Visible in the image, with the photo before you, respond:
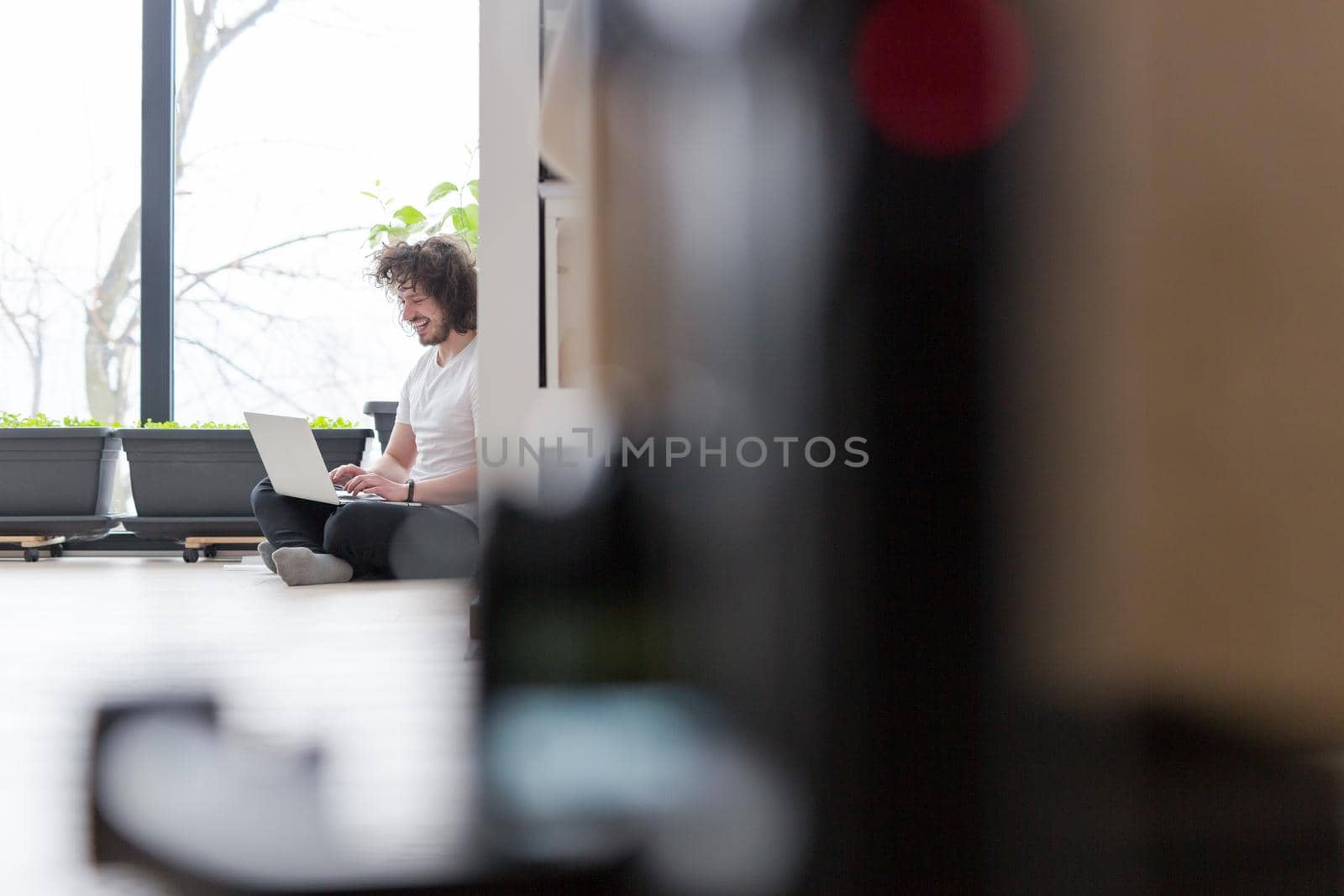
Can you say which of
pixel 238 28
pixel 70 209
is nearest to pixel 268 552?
pixel 70 209

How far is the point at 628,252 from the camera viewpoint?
202mm

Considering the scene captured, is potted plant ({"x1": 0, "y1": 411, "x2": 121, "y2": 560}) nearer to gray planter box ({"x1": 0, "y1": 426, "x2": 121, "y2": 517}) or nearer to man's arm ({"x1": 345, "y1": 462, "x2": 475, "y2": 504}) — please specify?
gray planter box ({"x1": 0, "y1": 426, "x2": 121, "y2": 517})

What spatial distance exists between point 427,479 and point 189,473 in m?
0.82

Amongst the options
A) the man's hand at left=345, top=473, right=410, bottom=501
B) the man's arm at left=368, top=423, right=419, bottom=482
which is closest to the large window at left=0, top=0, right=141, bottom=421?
the man's arm at left=368, top=423, right=419, bottom=482

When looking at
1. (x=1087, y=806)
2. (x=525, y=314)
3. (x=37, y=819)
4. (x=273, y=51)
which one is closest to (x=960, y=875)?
(x=1087, y=806)

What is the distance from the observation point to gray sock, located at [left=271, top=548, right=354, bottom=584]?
1641 millimetres

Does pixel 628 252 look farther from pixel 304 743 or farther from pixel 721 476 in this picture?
pixel 304 743

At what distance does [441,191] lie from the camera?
7.91 feet

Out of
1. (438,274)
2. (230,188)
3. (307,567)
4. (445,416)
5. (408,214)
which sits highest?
(230,188)

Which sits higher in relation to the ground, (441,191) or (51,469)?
(441,191)

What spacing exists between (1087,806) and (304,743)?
1.29 feet

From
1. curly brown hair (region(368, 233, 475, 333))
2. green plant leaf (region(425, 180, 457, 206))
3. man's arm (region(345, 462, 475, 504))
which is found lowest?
man's arm (region(345, 462, 475, 504))

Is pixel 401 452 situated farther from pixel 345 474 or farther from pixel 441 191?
pixel 441 191

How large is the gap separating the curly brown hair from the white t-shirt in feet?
0.19
